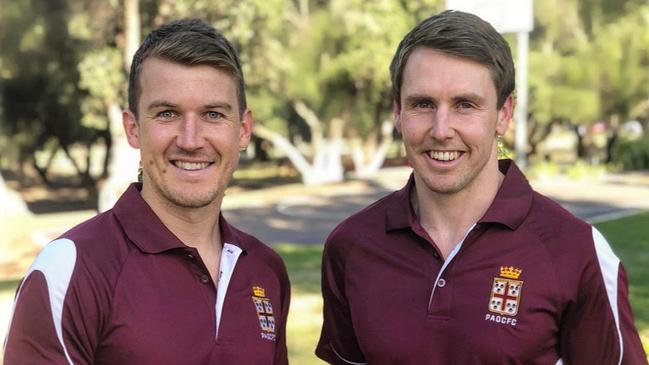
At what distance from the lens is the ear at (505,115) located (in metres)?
3.06

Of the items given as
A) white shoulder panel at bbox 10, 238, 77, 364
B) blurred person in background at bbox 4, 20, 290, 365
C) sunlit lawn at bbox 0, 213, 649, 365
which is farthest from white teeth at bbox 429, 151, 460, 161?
sunlit lawn at bbox 0, 213, 649, 365

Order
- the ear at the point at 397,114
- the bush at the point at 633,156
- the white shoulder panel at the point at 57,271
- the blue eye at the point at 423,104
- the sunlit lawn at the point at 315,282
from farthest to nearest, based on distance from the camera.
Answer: the bush at the point at 633,156
the sunlit lawn at the point at 315,282
the ear at the point at 397,114
the blue eye at the point at 423,104
the white shoulder panel at the point at 57,271

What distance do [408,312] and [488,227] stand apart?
43cm

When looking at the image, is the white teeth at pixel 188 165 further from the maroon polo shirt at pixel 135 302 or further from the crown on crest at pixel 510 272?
the crown on crest at pixel 510 272

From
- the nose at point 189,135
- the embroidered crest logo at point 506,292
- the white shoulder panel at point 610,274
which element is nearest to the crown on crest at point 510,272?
the embroidered crest logo at point 506,292

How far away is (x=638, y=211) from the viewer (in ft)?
55.5

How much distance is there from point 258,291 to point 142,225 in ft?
1.70

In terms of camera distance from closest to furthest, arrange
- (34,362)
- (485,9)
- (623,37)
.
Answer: (34,362), (485,9), (623,37)

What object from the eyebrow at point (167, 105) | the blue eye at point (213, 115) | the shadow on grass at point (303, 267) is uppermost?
the eyebrow at point (167, 105)

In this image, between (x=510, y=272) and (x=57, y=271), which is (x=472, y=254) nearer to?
(x=510, y=272)

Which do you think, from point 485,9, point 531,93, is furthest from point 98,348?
point 531,93

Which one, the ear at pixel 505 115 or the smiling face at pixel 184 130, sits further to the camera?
the ear at pixel 505 115

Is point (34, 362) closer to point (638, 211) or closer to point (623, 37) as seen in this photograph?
point (638, 211)

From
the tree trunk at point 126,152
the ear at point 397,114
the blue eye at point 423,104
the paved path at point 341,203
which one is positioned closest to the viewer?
the blue eye at point 423,104
